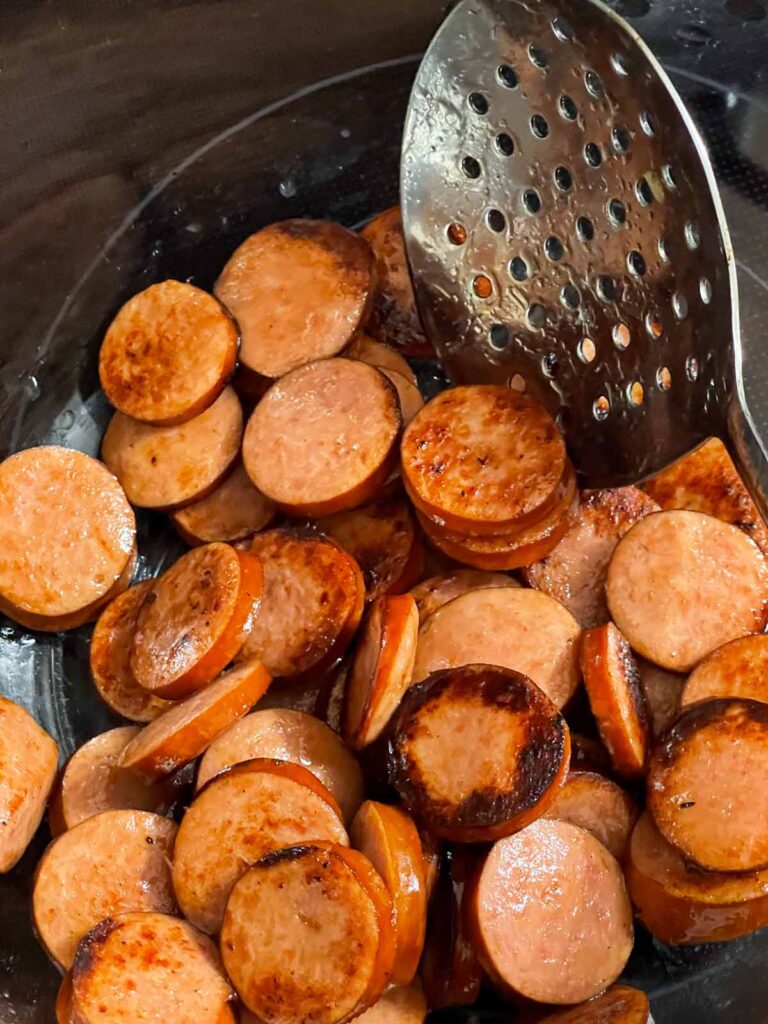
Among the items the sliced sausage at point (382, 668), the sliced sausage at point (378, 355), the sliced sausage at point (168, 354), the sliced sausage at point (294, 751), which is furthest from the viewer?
the sliced sausage at point (378, 355)

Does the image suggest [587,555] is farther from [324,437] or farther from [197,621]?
[197,621]

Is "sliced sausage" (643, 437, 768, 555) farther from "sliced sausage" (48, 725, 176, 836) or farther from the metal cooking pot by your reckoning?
"sliced sausage" (48, 725, 176, 836)

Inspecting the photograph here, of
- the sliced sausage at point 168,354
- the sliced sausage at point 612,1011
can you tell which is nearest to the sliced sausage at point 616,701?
the sliced sausage at point 612,1011

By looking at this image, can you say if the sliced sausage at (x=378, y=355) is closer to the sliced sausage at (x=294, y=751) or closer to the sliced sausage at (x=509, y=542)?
the sliced sausage at (x=509, y=542)

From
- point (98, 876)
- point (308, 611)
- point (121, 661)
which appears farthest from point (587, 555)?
point (98, 876)

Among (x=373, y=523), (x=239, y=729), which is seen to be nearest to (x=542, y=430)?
(x=373, y=523)

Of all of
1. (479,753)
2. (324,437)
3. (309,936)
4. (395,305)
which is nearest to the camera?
(309,936)
